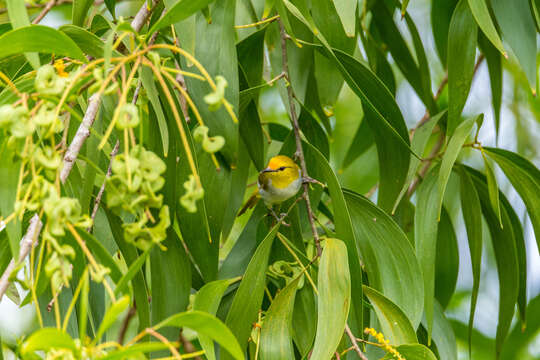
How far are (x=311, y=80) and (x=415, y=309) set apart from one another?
0.55 m

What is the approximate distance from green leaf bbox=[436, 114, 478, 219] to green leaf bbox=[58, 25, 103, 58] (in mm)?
474

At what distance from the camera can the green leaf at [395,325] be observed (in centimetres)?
82

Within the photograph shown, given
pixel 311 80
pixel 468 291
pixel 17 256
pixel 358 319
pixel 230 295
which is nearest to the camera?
pixel 17 256

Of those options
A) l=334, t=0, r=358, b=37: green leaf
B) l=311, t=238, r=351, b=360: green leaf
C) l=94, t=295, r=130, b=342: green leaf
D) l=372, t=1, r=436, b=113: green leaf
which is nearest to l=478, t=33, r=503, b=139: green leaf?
l=372, t=1, r=436, b=113: green leaf

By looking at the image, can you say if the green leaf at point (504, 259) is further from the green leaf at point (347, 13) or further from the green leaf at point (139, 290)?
the green leaf at point (139, 290)

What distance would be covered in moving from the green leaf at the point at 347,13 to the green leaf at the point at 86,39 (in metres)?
0.29

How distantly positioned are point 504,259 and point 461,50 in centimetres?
38

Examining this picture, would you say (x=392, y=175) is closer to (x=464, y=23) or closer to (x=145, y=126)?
(x=464, y=23)

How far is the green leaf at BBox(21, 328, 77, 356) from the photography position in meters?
0.43

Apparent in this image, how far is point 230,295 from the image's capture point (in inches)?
37.9

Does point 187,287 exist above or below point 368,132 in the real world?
below

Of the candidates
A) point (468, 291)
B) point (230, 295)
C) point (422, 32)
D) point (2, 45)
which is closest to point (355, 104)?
point (422, 32)

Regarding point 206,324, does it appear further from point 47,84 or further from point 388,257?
point 388,257


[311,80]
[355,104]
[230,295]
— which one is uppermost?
[311,80]
